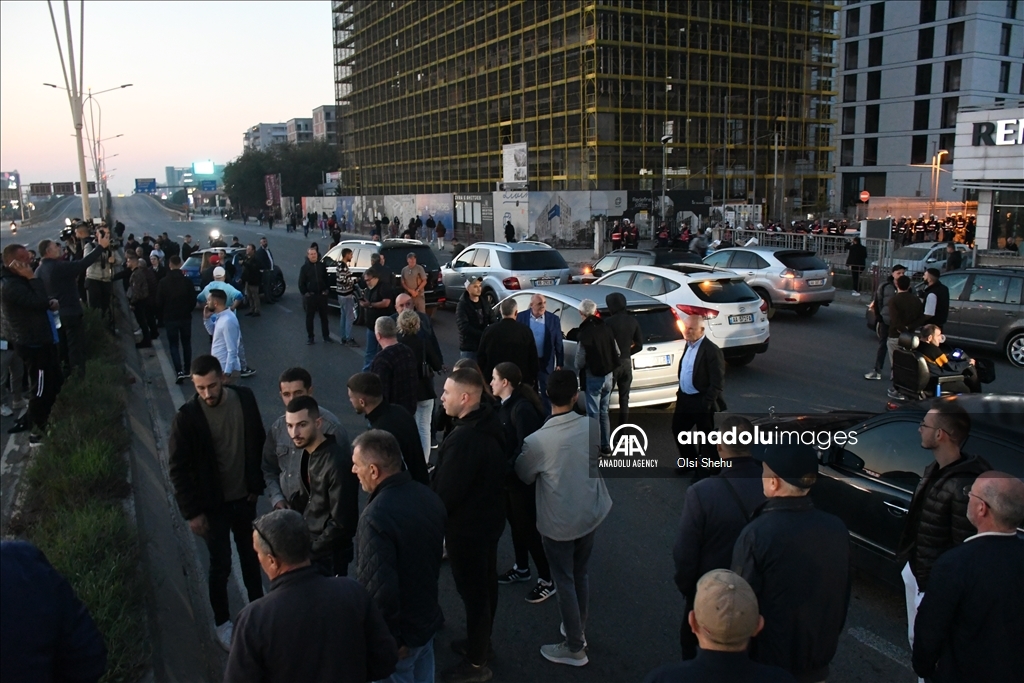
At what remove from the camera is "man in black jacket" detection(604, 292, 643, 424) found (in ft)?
26.6

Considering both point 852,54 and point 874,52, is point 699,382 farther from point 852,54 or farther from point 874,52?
point 852,54

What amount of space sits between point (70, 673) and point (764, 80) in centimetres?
6477

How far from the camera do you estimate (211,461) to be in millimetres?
4676

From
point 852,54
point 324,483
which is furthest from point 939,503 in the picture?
point 852,54

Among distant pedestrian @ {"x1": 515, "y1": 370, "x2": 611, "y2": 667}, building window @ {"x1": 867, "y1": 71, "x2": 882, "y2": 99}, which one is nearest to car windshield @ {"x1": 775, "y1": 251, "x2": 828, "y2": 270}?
distant pedestrian @ {"x1": 515, "y1": 370, "x2": 611, "y2": 667}

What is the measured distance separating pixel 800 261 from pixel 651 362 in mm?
9525

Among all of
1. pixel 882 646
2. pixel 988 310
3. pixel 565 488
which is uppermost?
pixel 565 488

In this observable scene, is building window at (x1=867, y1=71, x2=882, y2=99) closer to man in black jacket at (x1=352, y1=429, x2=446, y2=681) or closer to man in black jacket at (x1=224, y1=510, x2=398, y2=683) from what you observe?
man in black jacket at (x1=352, y1=429, x2=446, y2=681)

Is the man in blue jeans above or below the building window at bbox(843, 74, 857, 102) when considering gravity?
below

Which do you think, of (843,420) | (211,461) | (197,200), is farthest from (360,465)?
(197,200)

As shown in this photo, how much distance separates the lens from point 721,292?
12.0 meters

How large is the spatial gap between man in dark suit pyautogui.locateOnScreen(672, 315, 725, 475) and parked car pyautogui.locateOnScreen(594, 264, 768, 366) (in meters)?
4.83

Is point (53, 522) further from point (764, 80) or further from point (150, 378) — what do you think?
point (764, 80)

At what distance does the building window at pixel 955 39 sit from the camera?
6181 centimetres
